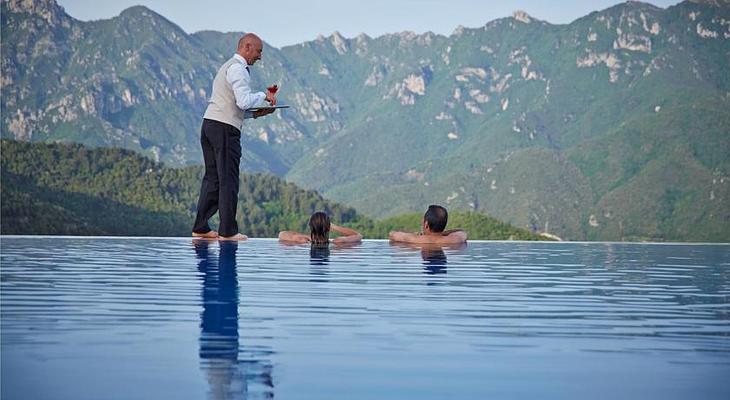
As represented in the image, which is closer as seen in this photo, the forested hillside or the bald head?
the bald head

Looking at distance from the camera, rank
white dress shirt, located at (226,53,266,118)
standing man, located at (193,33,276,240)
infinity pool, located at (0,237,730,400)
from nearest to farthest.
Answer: infinity pool, located at (0,237,730,400), white dress shirt, located at (226,53,266,118), standing man, located at (193,33,276,240)

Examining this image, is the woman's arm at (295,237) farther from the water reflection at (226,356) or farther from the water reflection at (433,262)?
the water reflection at (226,356)

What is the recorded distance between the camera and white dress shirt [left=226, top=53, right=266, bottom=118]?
14.0 metres

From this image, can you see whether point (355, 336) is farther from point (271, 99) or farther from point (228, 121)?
point (228, 121)

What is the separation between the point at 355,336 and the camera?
5.11 meters

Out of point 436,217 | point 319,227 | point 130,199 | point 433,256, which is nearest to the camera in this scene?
point 433,256

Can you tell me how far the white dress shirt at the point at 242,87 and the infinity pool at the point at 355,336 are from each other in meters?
4.74

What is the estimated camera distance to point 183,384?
382 cm

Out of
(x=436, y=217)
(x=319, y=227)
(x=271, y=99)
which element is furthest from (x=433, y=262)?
(x=436, y=217)

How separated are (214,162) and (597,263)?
16.8ft

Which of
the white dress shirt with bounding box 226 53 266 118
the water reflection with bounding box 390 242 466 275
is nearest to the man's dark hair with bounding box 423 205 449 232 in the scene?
the water reflection with bounding box 390 242 466 275

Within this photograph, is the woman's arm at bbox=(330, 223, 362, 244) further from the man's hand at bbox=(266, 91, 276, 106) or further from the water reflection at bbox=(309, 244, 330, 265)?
the man's hand at bbox=(266, 91, 276, 106)

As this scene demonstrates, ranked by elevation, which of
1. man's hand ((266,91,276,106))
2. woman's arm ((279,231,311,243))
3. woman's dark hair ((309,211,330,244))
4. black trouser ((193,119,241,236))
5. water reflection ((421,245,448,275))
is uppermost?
man's hand ((266,91,276,106))

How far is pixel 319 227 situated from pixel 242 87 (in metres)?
2.49
